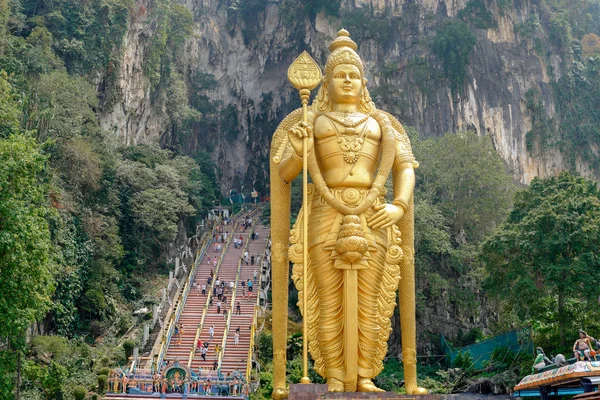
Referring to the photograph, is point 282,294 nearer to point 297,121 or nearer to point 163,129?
point 297,121

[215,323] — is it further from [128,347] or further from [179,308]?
[128,347]

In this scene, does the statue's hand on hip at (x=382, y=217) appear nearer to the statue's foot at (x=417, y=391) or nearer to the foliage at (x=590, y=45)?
the statue's foot at (x=417, y=391)

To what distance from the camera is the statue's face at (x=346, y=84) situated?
948 centimetres

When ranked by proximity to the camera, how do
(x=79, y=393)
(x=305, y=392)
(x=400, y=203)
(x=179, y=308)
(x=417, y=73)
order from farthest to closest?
1. (x=417, y=73)
2. (x=179, y=308)
3. (x=79, y=393)
4. (x=400, y=203)
5. (x=305, y=392)

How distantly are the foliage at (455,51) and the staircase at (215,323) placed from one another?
11465 millimetres

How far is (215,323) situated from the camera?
19.6 m

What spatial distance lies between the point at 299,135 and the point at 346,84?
3.33 ft

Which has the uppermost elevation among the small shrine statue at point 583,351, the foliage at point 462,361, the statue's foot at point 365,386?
the foliage at point 462,361

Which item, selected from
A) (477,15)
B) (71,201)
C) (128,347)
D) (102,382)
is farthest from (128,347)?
(477,15)

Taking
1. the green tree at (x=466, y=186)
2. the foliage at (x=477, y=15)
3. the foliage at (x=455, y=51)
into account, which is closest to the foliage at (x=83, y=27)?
the green tree at (x=466, y=186)

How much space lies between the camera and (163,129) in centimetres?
3181

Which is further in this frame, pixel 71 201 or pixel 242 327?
pixel 71 201

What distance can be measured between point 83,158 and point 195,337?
18.8 feet

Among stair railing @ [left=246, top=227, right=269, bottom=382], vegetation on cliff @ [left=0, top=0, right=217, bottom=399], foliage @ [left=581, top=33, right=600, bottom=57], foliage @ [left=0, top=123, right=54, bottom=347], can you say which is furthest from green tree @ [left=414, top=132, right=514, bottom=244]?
foliage @ [left=581, top=33, right=600, bottom=57]
